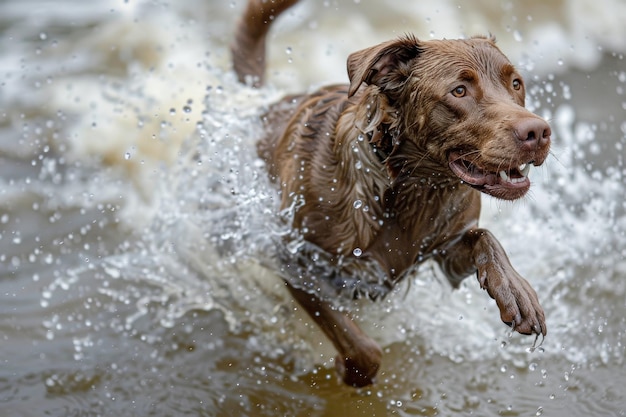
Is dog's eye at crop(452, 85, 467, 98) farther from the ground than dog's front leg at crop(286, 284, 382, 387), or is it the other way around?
dog's eye at crop(452, 85, 467, 98)

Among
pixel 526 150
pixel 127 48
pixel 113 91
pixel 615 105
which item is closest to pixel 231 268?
pixel 526 150

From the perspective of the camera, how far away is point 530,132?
3248 mm

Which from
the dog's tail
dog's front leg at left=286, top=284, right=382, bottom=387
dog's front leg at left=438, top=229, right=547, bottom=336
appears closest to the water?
the dog's tail

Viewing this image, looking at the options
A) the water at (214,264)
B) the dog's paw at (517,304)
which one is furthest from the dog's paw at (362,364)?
the dog's paw at (517,304)

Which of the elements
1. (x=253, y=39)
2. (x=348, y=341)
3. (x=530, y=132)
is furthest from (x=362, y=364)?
(x=253, y=39)

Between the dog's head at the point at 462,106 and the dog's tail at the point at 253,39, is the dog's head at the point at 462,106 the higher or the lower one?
the higher one

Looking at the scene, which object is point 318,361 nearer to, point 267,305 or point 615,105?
point 267,305

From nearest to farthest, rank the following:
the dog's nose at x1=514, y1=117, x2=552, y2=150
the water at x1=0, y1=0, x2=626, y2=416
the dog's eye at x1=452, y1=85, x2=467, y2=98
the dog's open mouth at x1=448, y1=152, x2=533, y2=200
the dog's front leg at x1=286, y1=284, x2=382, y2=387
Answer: the dog's nose at x1=514, y1=117, x2=552, y2=150 < the dog's open mouth at x1=448, y1=152, x2=533, y2=200 < the dog's eye at x1=452, y1=85, x2=467, y2=98 < the dog's front leg at x1=286, y1=284, x2=382, y2=387 < the water at x1=0, y1=0, x2=626, y2=416

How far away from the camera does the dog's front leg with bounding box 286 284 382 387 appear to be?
4.12m


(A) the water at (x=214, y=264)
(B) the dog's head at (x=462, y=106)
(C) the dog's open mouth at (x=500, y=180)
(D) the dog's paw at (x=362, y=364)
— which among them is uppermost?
(B) the dog's head at (x=462, y=106)

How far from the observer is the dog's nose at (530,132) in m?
3.24

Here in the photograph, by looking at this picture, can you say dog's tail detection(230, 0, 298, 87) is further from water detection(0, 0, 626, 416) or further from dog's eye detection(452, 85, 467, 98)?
dog's eye detection(452, 85, 467, 98)

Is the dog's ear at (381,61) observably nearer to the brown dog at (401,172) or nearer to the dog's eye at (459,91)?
the brown dog at (401,172)

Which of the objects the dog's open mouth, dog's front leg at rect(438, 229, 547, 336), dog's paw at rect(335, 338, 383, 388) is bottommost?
dog's paw at rect(335, 338, 383, 388)
